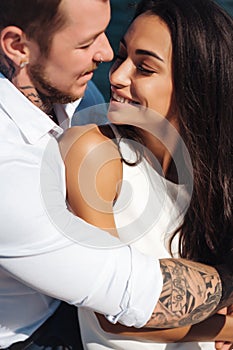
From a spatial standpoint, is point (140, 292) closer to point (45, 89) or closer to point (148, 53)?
point (45, 89)

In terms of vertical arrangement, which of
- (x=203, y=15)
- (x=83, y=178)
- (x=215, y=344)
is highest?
(x=203, y=15)

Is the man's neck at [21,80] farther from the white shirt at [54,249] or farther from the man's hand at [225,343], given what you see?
the man's hand at [225,343]

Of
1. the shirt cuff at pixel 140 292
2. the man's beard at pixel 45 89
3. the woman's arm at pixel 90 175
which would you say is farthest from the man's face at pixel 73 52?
the shirt cuff at pixel 140 292

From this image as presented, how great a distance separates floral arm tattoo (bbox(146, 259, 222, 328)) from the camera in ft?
5.64

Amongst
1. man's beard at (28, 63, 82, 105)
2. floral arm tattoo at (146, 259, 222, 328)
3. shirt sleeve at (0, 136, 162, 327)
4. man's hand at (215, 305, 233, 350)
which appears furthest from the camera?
man's hand at (215, 305, 233, 350)

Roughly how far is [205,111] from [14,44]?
2.00 ft

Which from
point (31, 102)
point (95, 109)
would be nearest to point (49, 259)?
point (31, 102)

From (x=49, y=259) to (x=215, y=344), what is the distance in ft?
2.08

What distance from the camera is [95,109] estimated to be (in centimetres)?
228

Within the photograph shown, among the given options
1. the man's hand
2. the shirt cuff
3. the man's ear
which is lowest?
the man's hand

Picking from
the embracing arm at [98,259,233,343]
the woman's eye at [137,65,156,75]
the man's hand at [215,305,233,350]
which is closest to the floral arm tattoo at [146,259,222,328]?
the embracing arm at [98,259,233,343]

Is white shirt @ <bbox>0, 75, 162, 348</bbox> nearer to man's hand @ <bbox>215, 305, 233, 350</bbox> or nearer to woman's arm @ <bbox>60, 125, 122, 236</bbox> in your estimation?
woman's arm @ <bbox>60, 125, 122, 236</bbox>

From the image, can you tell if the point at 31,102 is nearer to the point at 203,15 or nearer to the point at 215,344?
the point at 203,15

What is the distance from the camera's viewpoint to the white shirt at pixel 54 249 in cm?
157
